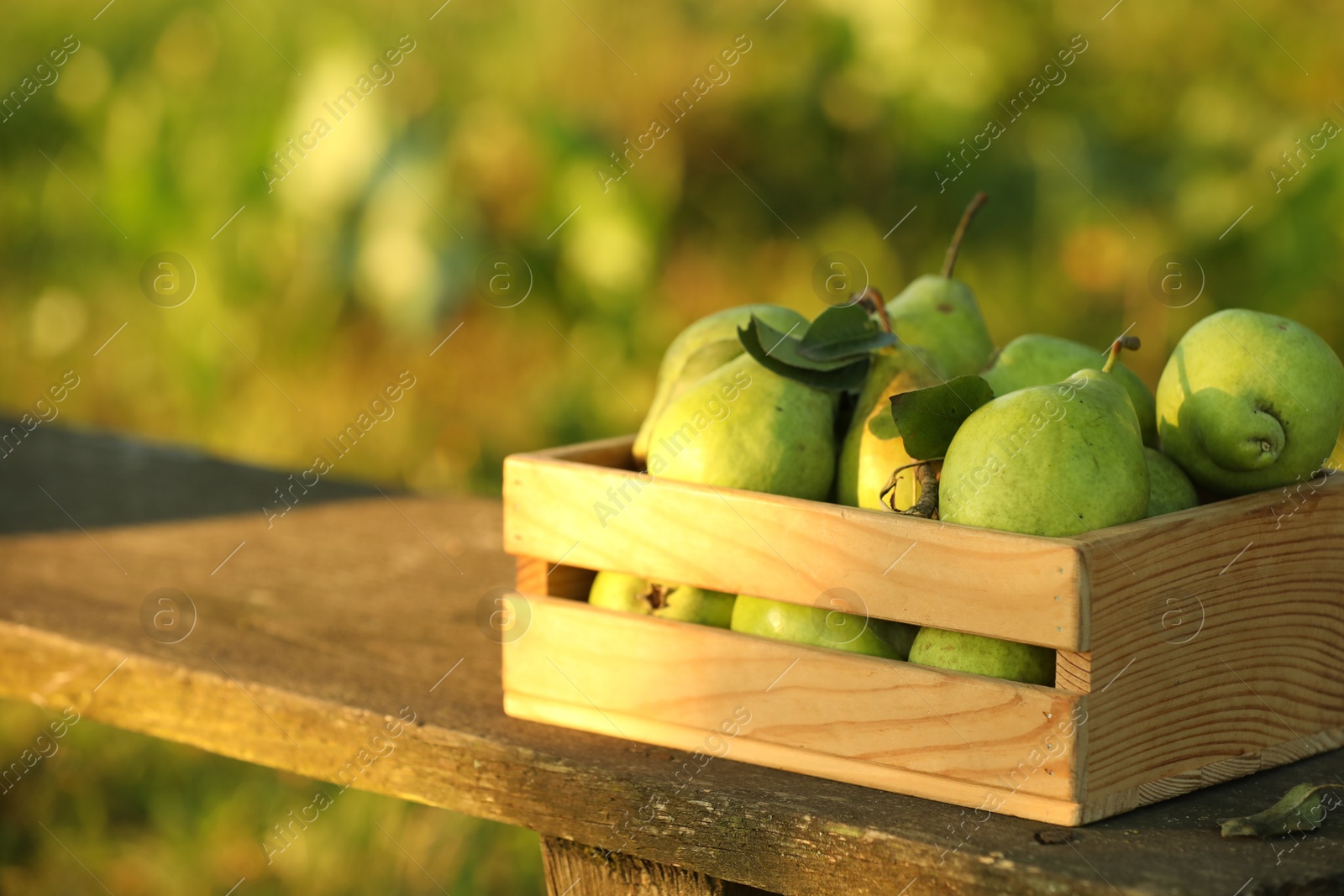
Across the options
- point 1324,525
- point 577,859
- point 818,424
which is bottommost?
point 577,859

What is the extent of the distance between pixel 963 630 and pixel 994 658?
4 centimetres

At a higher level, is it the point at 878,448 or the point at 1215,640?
the point at 878,448

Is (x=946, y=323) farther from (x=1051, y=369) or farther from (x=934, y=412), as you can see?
(x=934, y=412)

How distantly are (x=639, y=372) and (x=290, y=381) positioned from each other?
1031 mm

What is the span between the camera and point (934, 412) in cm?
117

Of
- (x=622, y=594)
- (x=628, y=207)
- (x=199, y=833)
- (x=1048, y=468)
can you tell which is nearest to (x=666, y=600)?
(x=622, y=594)

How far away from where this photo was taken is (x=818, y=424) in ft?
4.19

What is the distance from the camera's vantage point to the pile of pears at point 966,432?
1.10m

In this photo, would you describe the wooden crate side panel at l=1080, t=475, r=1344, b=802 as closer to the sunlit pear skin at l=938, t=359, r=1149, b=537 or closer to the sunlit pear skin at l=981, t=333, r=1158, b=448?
the sunlit pear skin at l=938, t=359, r=1149, b=537

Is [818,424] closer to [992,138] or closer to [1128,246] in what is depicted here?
[1128,246]

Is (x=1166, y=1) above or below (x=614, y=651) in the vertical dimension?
above

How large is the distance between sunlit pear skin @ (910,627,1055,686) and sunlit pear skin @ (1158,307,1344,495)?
10.4 inches

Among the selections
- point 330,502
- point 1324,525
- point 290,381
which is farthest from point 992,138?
point 1324,525

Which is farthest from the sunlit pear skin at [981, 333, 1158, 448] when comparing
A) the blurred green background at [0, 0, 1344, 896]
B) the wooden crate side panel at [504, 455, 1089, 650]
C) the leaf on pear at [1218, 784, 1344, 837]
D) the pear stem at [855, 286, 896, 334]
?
the blurred green background at [0, 0, 1344, 896]
